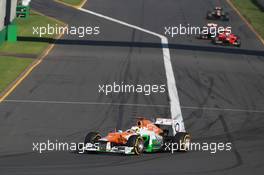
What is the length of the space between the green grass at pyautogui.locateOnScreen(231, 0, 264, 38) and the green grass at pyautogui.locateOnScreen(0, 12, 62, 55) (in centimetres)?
1854

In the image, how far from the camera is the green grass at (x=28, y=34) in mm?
58831

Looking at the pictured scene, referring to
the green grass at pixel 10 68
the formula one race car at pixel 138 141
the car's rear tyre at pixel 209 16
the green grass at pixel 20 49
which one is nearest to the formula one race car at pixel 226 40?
the green grass at pixel 20 49

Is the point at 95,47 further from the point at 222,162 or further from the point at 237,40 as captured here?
the point at 222,162

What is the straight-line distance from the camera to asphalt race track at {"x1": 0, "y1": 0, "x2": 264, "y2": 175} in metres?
24.8

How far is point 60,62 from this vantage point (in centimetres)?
5475

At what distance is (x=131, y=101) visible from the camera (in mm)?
41219

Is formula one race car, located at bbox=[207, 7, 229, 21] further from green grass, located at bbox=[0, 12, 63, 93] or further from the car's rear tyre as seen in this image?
green grass, located at bbox=[0, 12, 63, 93]

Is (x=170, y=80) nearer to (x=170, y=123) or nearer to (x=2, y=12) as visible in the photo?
(x=170, y=123)

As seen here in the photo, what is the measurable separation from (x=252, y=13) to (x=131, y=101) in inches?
1862

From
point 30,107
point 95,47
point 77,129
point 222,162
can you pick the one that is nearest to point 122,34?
point 95,47

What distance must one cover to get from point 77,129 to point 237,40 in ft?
121

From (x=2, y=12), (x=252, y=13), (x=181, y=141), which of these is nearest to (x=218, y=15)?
(x=252, y=13)

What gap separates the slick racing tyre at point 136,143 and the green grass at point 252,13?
4931cm

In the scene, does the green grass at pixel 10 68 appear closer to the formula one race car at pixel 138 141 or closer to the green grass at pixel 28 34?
the green grass at pixel 28 34
